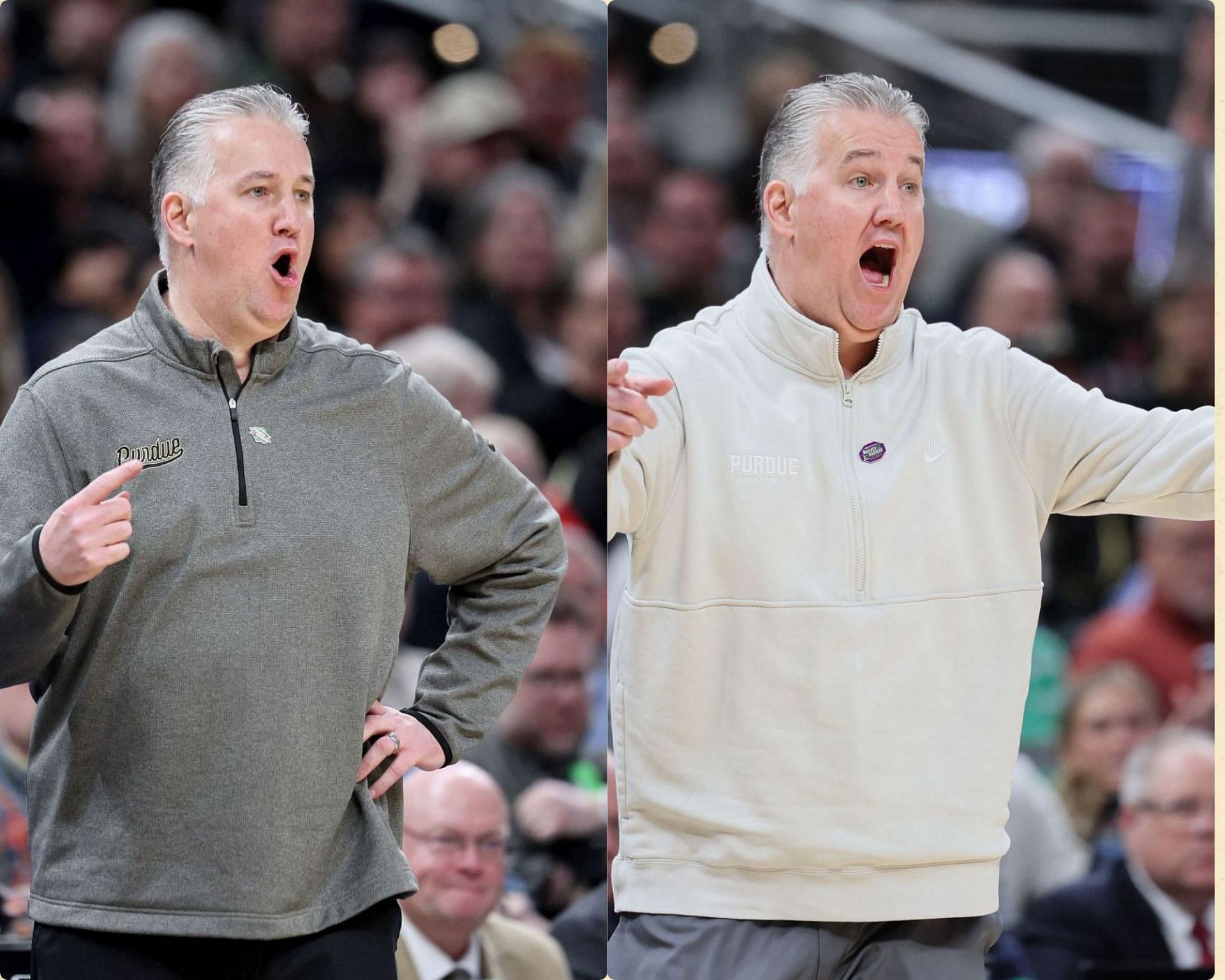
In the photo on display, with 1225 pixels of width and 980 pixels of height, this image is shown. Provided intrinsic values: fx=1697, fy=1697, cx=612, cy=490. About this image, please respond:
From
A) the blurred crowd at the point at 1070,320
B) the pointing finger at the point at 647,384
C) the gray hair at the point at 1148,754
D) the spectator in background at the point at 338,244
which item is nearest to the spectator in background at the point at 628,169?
the blurred crowd at the point at 1070,320

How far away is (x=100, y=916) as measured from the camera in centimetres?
179

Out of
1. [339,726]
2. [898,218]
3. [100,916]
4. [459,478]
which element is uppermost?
[898,218]

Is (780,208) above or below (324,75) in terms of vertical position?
below

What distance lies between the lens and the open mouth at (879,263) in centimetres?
236

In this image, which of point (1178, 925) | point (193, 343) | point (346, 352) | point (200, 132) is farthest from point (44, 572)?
point (1178, 925)

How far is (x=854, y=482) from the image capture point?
91.1 inches

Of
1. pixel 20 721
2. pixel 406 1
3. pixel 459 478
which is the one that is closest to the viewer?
pixel 459 478

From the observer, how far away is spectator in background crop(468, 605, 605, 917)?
10.2 ft

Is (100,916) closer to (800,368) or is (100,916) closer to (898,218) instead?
(800,368)

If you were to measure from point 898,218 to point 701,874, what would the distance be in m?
0.93

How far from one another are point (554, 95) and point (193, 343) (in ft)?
5.05

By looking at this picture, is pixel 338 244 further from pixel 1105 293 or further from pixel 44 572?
pixel 44 572

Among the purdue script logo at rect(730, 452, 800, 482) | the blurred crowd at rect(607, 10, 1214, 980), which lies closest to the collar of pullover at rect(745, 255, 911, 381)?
the purdue script logo at rect(730, 452, 800, 482)

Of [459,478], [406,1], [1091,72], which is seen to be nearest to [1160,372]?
[1091,72]
